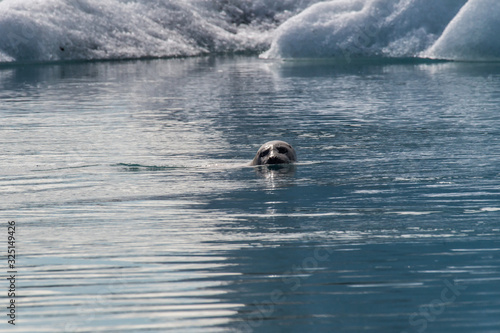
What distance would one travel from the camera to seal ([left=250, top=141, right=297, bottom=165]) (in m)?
11.1

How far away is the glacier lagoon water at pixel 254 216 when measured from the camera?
5586 millimetres

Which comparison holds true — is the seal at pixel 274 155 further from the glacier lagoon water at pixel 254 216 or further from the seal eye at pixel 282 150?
the glacier lagoon water at pixel 254 216

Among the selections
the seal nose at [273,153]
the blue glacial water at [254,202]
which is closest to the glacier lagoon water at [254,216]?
the blue glacial water at [254,202]

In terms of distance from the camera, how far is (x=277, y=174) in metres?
10.5

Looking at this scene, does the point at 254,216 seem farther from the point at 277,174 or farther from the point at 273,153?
the point at 273,153

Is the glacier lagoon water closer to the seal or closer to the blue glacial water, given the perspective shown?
the blue glacial water

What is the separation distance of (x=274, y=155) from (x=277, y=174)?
0.55 m

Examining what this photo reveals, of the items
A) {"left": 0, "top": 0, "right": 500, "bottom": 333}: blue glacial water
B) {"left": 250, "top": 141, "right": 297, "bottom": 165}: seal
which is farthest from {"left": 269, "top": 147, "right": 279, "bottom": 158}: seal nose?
{"left": 0, "top": 0, "right": 500, "bottom": 333}: blue glacial water

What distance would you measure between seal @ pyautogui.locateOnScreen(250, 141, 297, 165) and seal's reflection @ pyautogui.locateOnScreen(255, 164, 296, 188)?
0.07 m

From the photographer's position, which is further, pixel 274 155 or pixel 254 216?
pixel 274 155

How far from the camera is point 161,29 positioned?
121 feet

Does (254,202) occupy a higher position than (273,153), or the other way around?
(273,153)

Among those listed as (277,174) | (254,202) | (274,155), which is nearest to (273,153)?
(274,155)

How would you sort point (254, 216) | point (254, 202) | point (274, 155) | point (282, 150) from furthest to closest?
1. point (282, 150)
2. point (274, 155)
3. point (254, 202)
4. point (254, 216)
